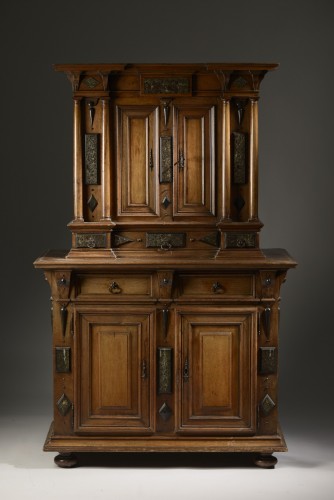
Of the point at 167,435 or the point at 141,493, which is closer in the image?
the point at 141,493

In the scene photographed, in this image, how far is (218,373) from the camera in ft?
23.0

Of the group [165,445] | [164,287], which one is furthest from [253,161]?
[165,445]

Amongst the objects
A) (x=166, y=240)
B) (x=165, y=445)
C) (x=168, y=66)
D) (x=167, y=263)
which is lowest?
(x=165, y=445)

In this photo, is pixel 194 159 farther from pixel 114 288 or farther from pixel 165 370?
pixel 165 370

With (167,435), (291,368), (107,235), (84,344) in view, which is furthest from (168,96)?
(291,368)

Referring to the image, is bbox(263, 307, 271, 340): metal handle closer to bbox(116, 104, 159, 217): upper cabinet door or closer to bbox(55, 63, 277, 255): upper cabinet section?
bbox(55, 63, 277, 255): upper cabinet section

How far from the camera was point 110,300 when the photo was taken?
6930mm

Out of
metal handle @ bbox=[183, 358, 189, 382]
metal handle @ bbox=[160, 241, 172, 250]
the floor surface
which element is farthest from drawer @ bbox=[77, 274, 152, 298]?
the floor surface

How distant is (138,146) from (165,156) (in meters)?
0.16

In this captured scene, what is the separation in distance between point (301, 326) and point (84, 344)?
2.09 m

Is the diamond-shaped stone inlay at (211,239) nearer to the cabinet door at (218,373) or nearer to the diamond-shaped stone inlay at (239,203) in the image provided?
the diamond-shaped stone inlay at (239,203)

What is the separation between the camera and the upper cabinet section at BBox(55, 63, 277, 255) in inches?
273

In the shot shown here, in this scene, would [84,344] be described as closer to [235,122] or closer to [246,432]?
[246,432]

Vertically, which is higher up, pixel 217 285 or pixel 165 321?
pixel 217 285
